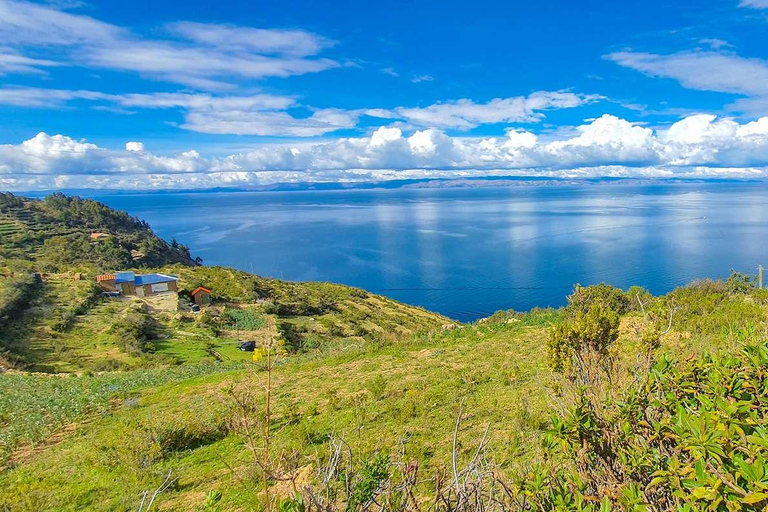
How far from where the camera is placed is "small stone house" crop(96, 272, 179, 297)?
108ft

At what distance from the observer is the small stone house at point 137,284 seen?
32.8 meters

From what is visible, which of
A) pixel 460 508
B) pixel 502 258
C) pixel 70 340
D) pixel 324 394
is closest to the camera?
pixel 460 508

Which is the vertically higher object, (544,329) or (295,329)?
(544,329)

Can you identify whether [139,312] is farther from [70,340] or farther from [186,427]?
[186,427]

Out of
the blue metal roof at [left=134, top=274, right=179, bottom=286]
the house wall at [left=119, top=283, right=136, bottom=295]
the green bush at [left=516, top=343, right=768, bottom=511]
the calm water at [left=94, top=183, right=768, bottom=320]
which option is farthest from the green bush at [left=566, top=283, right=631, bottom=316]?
the house wall at [left=119, top=283, right=136, bottom=295]

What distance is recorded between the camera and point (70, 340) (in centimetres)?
2216

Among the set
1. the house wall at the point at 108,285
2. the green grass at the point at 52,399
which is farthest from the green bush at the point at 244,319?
the green grass at the point at 52,399

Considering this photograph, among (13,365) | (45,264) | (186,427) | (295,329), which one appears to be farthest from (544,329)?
(45,264)

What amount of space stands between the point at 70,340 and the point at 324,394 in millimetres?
19001

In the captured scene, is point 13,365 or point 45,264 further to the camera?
point 45,264

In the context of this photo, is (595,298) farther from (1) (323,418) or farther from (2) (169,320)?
(2) (169,320)

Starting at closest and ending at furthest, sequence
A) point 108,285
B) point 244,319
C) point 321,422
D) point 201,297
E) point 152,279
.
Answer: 1. point 321,422
2. point 244,319
3. point 108,285
4. point 201,297
5. point 152,279

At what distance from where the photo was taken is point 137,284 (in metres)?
33.1

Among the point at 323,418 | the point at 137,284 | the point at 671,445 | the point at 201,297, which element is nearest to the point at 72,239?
the point at 137,284
